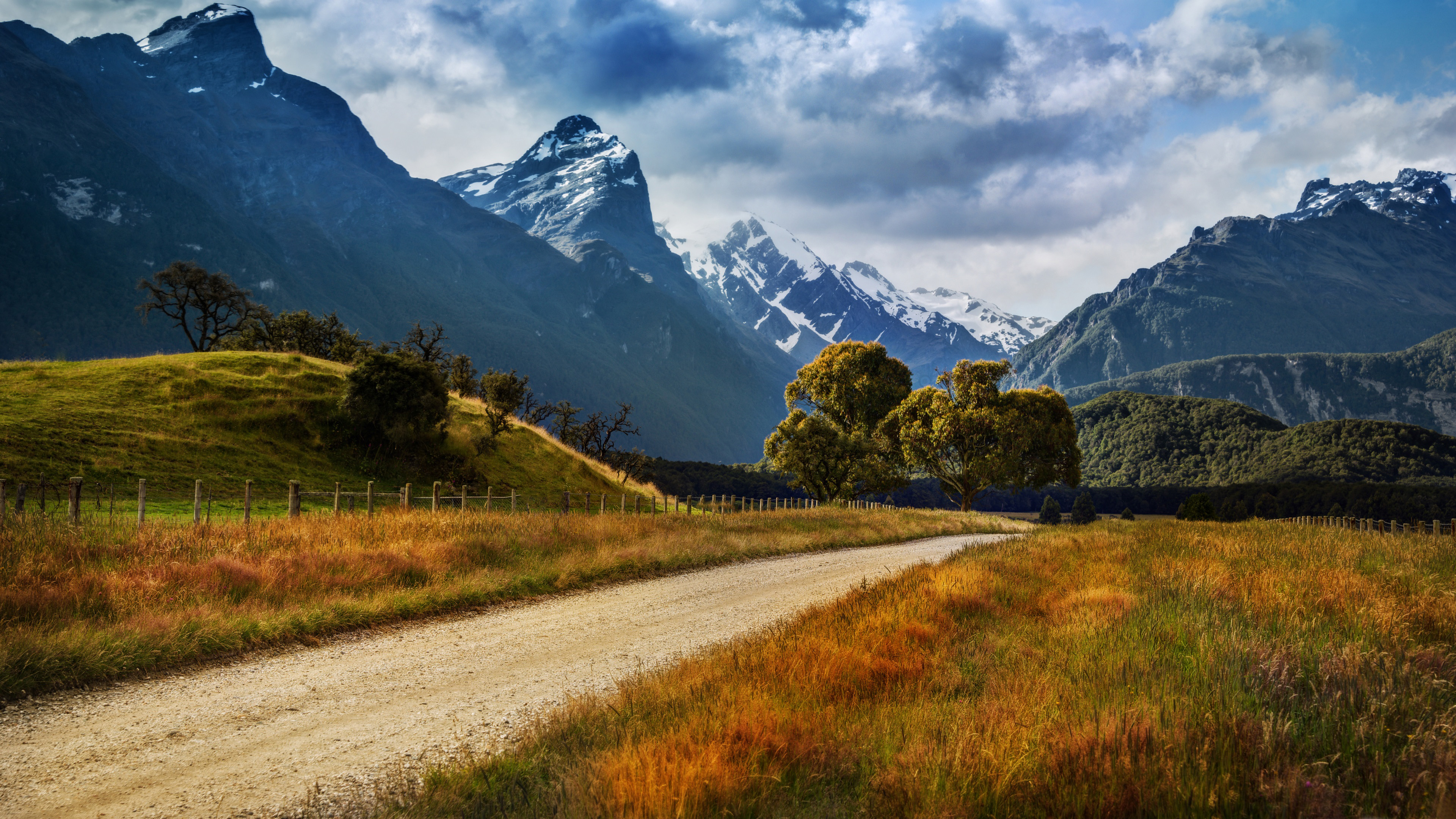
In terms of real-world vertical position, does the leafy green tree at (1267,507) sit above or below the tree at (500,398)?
below

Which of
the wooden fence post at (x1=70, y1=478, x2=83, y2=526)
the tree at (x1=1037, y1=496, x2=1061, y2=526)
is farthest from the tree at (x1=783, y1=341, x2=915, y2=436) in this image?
the tree at (x1=1037, y1=496, x2=1061, y2=526)

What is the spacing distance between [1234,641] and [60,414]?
147 feet

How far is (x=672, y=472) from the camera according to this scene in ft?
388

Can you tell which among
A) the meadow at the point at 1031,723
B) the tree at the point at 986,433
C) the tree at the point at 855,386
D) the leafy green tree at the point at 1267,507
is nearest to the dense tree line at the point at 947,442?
the tree at the point at 986,433

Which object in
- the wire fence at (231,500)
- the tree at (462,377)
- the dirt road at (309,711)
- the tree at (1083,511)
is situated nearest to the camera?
the dirt road at (309,711)

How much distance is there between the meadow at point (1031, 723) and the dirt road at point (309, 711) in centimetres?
119

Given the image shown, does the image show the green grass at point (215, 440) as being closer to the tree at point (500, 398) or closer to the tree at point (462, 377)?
the tree at point (500, 398)

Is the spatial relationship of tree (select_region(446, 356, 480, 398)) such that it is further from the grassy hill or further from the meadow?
the meadow

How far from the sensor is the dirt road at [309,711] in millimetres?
5336

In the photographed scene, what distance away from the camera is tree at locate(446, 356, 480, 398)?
222 ft

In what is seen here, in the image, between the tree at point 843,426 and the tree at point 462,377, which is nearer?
the tree at point 843,426

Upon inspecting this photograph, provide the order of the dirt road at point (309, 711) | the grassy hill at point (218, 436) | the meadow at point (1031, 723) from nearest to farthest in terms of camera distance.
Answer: the meadow at point (1031, 723) < the dirt road at point (309, 711) < the grassy hill at point (218, 436)

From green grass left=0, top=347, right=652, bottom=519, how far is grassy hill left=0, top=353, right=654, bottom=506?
Result: 0.24ft

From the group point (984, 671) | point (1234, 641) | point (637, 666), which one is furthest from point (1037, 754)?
point (637, 666)
